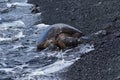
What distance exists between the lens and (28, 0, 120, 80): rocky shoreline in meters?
9.83

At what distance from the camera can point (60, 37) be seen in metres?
12.9

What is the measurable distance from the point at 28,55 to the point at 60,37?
1.22m

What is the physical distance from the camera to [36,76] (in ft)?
35.1

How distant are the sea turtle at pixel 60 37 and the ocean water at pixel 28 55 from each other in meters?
0.27

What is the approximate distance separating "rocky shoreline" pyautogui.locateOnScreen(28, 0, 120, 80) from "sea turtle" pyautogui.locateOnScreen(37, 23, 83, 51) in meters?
0.53

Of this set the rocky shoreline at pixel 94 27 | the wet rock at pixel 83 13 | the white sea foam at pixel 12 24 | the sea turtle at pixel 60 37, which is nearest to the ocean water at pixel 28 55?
the white sea foam at pixel 12 24

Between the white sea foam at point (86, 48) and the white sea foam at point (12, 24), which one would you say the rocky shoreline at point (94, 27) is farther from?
the white sea foam at point (12, 24)

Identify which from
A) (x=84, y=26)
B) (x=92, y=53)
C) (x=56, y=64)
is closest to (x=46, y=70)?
(x=56, y=64)

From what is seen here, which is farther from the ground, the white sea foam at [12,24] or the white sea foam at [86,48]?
the white sea foam at [86,48]

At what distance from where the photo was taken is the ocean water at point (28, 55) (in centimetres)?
1106

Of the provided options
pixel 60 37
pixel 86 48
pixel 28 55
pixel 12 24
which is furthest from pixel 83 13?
pixel 86 48

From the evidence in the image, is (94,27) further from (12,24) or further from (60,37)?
(12,24)

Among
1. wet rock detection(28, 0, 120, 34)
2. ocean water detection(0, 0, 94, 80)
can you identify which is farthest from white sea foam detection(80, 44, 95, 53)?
wet rock detection(28, 0, 120, 34)

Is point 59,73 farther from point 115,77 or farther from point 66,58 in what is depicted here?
point 115,77
